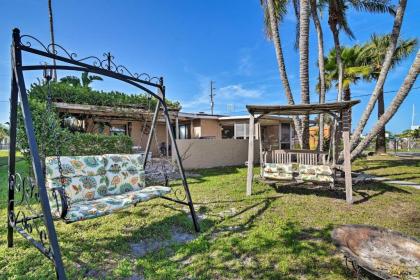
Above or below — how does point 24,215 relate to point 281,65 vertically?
below

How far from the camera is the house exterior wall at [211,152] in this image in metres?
10.8

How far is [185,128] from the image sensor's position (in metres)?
17.0

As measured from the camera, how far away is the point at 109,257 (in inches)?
114

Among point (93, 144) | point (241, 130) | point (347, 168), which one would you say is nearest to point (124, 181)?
point (93, 144)

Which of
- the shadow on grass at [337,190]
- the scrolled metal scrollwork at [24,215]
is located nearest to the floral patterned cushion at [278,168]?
the shadow on grass at [337,190]

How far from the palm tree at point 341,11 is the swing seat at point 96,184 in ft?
30.8

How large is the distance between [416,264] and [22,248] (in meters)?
4.44

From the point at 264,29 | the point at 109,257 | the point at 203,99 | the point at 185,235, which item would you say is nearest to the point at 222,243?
the point at 185,235

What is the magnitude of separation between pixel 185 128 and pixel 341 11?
11196 millimetres

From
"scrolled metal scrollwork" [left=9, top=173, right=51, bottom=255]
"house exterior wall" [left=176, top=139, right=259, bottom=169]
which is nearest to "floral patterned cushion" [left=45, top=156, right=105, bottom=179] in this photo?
"scrolled metal scrollwork" [left=9, top=173, right=51, bottom=255]

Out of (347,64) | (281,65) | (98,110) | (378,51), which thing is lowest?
(98,110)

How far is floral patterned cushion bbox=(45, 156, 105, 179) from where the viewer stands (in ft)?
10.9

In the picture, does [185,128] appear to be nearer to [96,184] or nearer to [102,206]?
[96,184]

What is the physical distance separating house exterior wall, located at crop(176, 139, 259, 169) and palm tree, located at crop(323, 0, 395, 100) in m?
5.34
